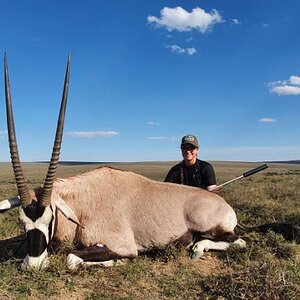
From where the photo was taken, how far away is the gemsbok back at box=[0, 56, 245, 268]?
548 centimetres

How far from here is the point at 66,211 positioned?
19.2ft

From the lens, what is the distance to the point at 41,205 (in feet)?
18.1

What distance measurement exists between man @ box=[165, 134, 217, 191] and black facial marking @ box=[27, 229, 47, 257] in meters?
3.50

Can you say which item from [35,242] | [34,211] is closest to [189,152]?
[34,211]

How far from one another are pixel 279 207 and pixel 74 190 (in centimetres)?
599

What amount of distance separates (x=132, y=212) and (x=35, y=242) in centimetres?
166

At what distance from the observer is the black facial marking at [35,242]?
17.3 feet

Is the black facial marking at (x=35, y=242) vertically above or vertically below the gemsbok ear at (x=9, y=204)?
below

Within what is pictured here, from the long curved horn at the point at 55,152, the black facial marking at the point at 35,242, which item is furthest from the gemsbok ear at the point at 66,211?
the black facial marking at the point at 35,242

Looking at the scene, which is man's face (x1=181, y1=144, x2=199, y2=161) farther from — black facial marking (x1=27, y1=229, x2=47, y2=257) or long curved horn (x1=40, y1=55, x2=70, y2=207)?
black facial marking (x1=27, y1=229, x2=47, y2=257)

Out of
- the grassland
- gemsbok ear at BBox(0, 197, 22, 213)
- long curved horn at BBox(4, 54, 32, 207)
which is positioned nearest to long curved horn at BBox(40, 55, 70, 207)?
long curved horn at BBox(4, 54, 32, 207)

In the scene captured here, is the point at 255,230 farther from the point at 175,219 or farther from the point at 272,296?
the point at 272,296

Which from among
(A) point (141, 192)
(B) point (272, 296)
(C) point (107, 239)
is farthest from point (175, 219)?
(B) point (272, 296)

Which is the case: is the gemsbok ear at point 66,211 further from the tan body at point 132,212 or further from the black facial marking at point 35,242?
the black facial marking at point 35,242
